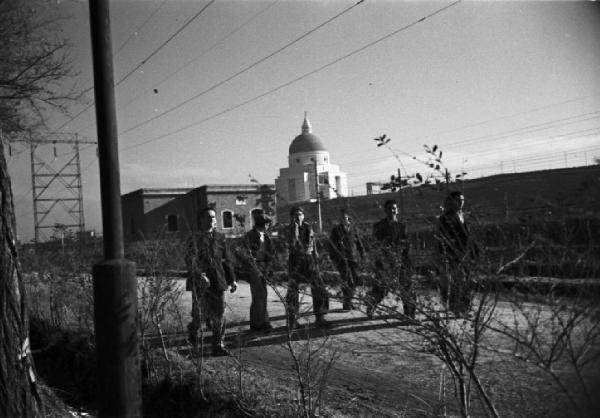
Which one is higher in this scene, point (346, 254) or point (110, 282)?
point (346, 254)

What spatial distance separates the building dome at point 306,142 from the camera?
86.9 meters

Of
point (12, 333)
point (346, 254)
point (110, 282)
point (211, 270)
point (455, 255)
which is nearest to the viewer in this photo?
point (455, 255)

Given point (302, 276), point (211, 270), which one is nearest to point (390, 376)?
point (302, 276)

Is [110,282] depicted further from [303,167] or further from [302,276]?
[303,167]

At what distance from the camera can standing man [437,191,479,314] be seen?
2.80m

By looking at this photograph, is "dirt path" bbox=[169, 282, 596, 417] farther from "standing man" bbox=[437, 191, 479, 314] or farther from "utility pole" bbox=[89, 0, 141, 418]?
"utility pole" bbox=[89, 0, 141, 418]

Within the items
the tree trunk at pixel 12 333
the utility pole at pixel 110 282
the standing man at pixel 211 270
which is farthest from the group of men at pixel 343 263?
the tree trunk at pixel 12 333

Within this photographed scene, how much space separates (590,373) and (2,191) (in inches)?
148

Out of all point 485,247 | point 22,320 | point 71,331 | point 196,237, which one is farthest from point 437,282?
point 71,331

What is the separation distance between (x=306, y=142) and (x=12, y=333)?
8446 centimetres

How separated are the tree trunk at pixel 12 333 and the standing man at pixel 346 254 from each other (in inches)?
89.9

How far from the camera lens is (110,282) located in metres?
4.00

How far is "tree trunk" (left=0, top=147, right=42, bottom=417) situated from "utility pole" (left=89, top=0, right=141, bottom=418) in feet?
1.58

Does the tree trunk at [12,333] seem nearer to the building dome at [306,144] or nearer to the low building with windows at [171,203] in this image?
the low building with windows at [171,203]
